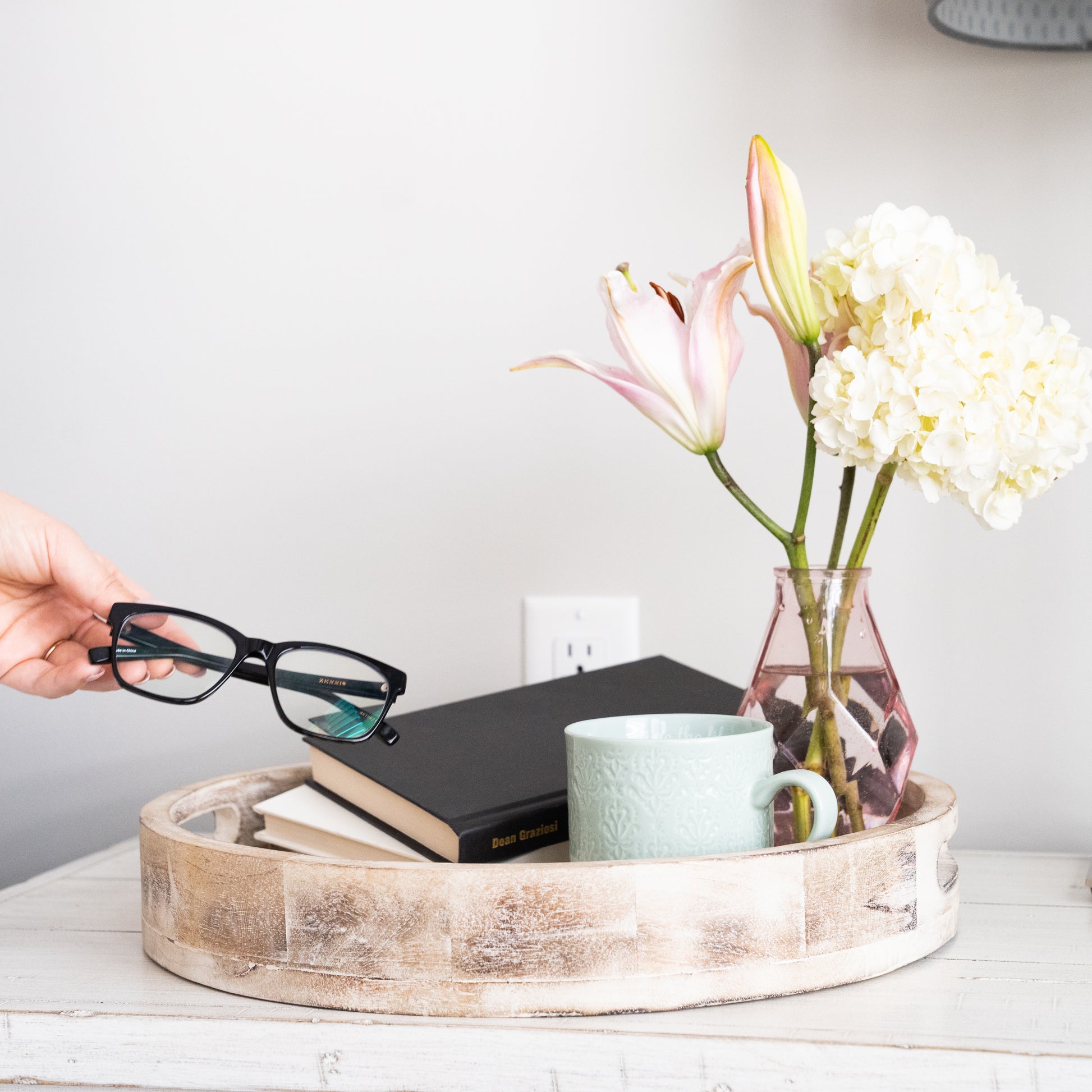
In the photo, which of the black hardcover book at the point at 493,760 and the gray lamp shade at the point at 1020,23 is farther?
the gray lamp shade at the point at 1020,23

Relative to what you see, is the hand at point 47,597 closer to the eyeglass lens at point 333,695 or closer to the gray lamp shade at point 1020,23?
the eyeglass lens at point 333,695

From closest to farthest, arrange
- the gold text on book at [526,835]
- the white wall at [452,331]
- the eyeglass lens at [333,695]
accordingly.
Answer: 1. the gold text on book at [526,835]
2. the eyeglass lens at [333,695]
3. the white wall at [452,331]

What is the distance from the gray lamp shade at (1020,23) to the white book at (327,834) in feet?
2.18

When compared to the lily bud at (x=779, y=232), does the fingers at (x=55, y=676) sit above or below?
below

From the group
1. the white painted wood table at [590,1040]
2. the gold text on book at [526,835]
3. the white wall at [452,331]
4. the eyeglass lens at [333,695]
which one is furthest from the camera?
the white wall at [452,331]

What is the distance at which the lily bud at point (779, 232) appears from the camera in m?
0.56

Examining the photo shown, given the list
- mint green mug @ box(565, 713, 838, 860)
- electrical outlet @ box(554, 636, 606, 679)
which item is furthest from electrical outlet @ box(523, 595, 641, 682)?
mint green mug @ box(565, 713, 838, 860)

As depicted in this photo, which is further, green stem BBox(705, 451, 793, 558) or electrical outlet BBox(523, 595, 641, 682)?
electrical outlet BBox(523, 595, 641, 682)

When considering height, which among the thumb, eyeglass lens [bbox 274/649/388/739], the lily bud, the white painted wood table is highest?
the lily bud

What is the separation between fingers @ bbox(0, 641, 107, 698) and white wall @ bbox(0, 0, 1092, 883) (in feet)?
0.96

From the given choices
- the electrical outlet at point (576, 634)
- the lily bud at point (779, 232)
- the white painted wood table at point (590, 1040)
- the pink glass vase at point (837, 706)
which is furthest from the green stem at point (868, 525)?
the electrical outlet at point (576, 634)

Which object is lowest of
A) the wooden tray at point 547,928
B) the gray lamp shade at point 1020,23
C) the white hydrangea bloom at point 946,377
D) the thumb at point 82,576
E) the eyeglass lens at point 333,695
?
the wooden tray at point 547,928

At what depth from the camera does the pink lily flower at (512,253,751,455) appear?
60 centimetres

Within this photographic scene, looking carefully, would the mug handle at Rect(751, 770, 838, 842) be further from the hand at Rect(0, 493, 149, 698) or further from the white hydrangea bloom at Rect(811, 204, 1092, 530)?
the hand at Rect(0, 493, 149, 698)
